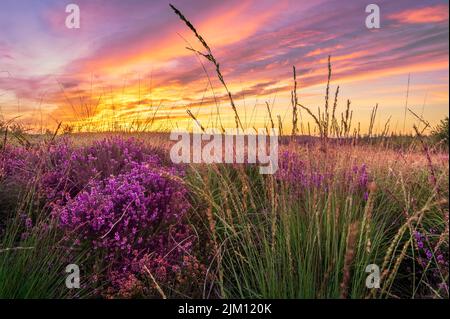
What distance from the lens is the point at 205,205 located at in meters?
4.68

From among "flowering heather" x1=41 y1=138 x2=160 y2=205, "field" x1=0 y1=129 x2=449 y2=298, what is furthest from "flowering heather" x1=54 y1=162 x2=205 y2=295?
"flowering heather" x1=41 y1=138 x2=160 y2=205

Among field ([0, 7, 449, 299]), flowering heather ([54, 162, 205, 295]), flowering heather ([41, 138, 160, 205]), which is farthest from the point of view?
flowering heather ([41, 138, 160, 205])

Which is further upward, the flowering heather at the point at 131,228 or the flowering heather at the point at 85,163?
the flowering heather at the point at 85,163

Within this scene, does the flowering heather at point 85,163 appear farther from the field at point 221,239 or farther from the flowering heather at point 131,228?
the flowering heather at point 131,228

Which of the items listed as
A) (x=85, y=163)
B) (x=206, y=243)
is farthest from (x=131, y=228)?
(x=85, y=163)

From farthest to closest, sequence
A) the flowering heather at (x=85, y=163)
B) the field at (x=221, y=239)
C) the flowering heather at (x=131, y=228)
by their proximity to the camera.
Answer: the flowering heather at (x=85, y=163)
the flowering heather at (x=131, y=228)
the field at (x=221, y=239)

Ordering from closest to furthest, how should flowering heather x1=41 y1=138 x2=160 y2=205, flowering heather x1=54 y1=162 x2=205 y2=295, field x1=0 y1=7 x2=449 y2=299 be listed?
field x1=0 y1=7 x2=449 y2=299 < flowering heather x1=54 y1=162 x2=205 y2=295 < flowering heather x1=41 y1=138 x2=160 y2=205

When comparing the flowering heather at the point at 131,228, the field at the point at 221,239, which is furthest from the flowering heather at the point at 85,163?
the flowering heather at the point at 131,228

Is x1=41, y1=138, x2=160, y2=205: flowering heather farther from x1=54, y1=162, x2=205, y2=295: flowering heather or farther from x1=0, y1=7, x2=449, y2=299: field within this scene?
x1=54, y1=162, x2=205, y2=295: flowering heather

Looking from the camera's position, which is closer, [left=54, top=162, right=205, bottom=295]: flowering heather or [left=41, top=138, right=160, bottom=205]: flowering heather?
[left=54, top=162, right=205, bottom=295]: flowering heather

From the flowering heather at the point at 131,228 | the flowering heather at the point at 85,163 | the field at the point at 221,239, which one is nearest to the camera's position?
the field at the point at 221,239

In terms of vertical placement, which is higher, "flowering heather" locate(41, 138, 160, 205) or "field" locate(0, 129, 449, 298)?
"flowering heather" locate(41, 138, 160, 205)
